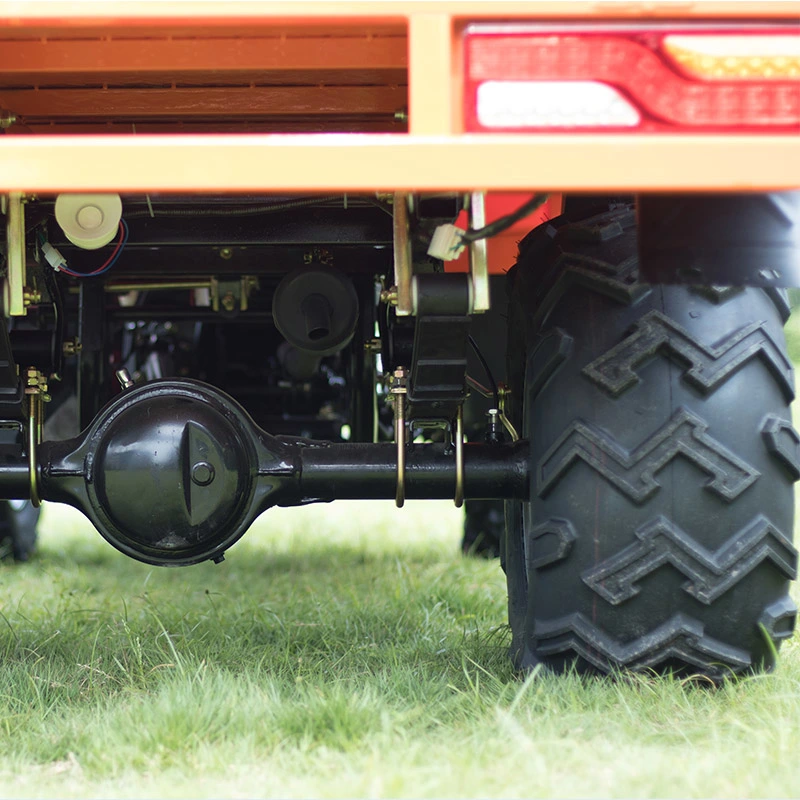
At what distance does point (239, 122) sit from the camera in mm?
1926

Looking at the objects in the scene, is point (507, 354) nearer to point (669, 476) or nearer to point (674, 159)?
point (669, 476)

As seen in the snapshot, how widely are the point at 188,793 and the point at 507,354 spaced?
1263 millimetres

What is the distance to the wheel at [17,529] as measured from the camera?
380cm

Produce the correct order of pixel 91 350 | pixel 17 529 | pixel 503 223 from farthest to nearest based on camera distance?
pixel 17 529 → pixel 91 350 → pixel 503 223

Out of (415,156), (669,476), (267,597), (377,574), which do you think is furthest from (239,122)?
(377,574)

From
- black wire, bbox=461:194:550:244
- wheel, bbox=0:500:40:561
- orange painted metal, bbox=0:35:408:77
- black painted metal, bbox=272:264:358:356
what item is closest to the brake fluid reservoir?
orange painted metal, bbox=0:35:408:77

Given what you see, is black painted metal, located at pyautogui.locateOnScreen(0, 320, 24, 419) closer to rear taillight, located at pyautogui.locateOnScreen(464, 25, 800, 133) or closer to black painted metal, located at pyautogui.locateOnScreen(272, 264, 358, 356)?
black painted metal, located at pyautogui.locateOnScreen(272, 264, 358, 356)

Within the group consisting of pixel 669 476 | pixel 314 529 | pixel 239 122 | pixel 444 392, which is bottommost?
pixel 314 529

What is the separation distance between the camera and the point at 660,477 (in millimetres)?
1716

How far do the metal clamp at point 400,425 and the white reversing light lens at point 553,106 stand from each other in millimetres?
699

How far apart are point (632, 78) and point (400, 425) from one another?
83 centimetres

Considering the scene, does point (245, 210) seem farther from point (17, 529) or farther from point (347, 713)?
point (17, 529)

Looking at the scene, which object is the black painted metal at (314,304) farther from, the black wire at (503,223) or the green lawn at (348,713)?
the green lawn at (348,713)

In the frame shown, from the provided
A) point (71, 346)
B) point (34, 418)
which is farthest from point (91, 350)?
point (34, 418)
